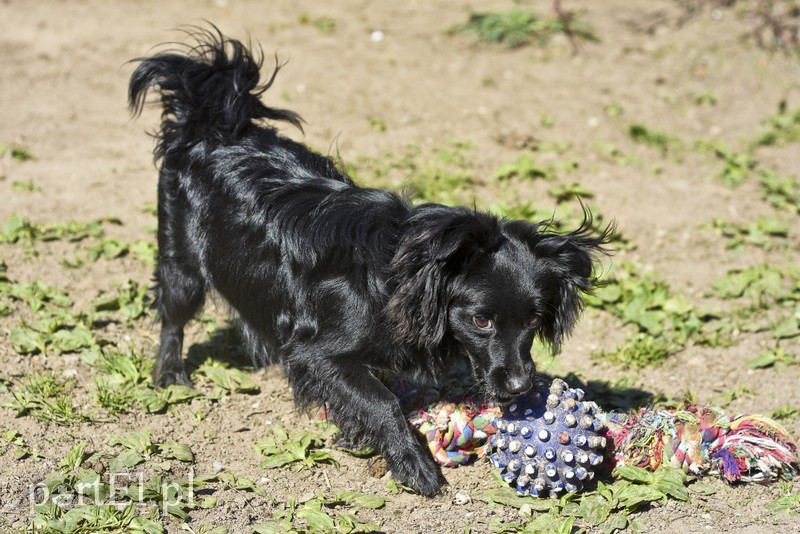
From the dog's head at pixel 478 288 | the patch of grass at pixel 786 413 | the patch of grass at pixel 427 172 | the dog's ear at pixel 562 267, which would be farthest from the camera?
the patch of grass at pixel 427 172

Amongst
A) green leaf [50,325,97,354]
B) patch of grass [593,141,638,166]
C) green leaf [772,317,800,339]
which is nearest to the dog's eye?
green leaf [50,325,97,354]

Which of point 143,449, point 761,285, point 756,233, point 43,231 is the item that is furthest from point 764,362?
point 43,231

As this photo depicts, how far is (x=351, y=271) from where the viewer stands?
418 cm

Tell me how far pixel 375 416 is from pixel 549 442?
798mm

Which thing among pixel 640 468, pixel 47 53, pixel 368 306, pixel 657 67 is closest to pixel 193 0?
pixel 47 53

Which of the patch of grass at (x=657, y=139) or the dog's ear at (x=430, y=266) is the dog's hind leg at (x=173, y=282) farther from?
the patch of grass at (x=657, y=139)

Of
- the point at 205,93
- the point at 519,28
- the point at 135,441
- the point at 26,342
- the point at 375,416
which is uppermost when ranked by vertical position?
the point at 519,28

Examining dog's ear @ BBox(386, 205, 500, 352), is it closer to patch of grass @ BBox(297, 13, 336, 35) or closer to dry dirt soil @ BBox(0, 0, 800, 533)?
dry dirt soil @ BBox(0, 0, 800, 533)

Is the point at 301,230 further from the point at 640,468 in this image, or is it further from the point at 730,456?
the point at 730,456

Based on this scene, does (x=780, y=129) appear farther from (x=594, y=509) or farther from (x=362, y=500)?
(x=362, y=500)

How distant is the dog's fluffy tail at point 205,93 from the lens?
193 inches

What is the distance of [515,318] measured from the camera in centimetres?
403

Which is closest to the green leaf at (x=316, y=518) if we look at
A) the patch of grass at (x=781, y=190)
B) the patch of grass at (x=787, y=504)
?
the patch of grass at (x=787, y=504)

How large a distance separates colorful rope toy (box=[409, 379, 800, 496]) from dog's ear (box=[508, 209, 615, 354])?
35 cm
